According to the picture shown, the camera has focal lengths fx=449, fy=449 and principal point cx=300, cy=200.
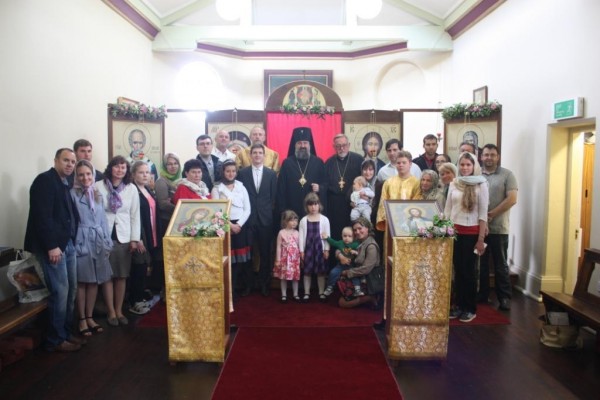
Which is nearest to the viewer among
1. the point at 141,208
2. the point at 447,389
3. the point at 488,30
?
the point at 447,389

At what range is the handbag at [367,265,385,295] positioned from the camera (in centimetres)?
501

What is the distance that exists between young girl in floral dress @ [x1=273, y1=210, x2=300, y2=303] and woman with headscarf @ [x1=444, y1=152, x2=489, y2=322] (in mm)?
1741

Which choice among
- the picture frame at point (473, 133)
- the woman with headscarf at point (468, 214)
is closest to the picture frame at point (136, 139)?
the woman with headscarf at point (468, 214)

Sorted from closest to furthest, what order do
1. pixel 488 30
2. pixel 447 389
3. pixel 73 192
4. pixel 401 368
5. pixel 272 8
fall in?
pixel 447 389 → pixel 401 368 → pixel 73 192 → pixel 488 30 → pixel 272 8

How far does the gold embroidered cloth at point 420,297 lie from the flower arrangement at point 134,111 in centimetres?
471

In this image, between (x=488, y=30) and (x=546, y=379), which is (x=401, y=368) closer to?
(x=546, y=379)

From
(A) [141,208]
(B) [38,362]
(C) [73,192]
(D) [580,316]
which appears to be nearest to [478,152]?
(D) [580,316]

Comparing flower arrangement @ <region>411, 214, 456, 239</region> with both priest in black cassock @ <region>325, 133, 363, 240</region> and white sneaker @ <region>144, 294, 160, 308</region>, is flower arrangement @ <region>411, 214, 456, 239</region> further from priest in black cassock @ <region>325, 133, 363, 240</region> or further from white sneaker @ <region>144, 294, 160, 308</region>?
white sneaker @ <region>144, 294, 160, 308</region>

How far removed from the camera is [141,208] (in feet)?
16.1

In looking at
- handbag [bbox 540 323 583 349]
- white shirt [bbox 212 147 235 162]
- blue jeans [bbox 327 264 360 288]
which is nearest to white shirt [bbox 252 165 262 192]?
white shirt [bbox 212 147 235 162]

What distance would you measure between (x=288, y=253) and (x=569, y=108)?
351 centimetres

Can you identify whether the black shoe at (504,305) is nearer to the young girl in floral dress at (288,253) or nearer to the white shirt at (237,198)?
the young girl in floral dress at (288,253)

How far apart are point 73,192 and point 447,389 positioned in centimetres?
358

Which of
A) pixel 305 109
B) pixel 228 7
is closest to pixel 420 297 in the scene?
pixel 305 109
